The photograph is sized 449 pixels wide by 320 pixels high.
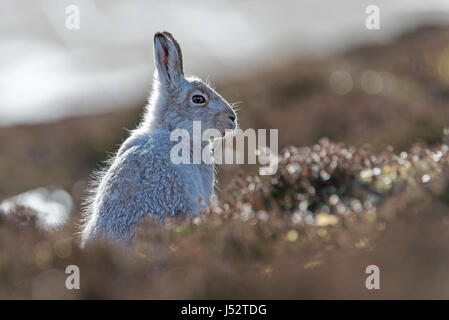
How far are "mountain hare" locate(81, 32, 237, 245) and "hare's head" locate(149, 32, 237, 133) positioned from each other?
0.06 ft

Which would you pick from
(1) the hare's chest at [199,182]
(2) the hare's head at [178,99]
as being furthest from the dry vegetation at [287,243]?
(2) the hare's head at [178,99]

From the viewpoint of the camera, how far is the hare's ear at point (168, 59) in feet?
34.9

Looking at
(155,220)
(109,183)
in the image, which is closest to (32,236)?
(109,183)

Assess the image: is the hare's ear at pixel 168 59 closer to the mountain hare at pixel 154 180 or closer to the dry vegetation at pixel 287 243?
the mountain hare at pixel 154 180

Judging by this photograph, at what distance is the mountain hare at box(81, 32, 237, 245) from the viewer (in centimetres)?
847

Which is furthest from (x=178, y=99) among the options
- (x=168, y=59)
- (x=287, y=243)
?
(x=287, y=243)

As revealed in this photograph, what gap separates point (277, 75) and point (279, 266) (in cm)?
Result: 2494

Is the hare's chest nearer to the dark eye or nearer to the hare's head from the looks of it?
the hare's head

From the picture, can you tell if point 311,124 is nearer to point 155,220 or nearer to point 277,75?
point 277,75

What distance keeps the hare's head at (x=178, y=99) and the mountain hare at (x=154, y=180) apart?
0.02 m
